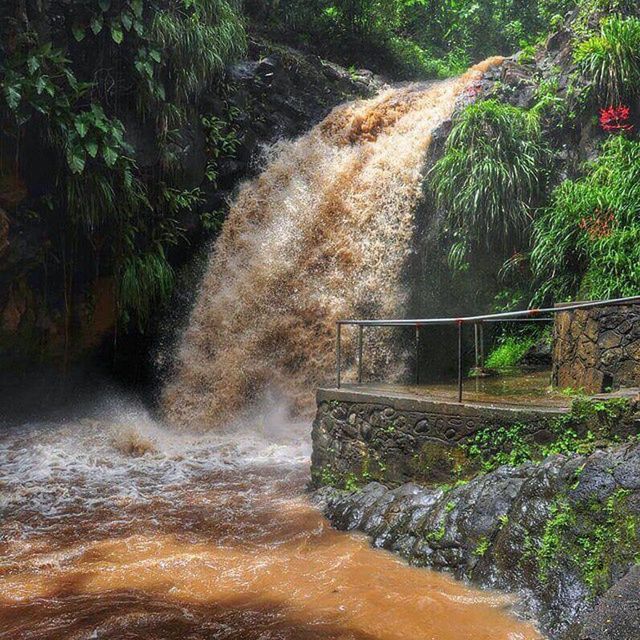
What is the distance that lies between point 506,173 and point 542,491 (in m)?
6.32

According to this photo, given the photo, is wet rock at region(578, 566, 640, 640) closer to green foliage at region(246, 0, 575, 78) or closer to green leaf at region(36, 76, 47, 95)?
green leaf at region(36, 76, 47, 95)

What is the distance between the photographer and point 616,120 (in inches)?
368

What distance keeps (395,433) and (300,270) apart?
4.99 m

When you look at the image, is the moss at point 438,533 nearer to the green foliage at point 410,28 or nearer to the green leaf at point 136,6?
the green leaf at point 136,6

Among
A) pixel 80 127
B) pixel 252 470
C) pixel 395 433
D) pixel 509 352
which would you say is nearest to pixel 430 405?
pixel 395 433

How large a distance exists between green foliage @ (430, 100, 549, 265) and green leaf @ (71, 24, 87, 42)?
5.65m

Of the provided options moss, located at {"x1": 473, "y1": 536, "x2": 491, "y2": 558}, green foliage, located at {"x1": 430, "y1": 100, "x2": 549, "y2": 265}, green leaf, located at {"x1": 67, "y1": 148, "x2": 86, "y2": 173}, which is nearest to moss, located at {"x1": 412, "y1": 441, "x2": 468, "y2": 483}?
moss, located at {"x1": 473, "y1": 536, "x2": 491, "y2": 558}

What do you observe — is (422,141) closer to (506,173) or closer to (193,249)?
(506,173)

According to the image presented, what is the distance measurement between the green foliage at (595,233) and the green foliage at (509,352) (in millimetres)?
660

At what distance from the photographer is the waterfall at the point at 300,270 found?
31.2 ft

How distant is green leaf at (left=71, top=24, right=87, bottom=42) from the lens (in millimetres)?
8977

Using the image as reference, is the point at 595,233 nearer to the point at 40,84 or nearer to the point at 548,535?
the point at 548,535

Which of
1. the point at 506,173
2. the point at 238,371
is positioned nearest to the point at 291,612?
the point at 238,371

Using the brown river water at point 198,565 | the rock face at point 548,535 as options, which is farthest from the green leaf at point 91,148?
the rock face at point 548,535
